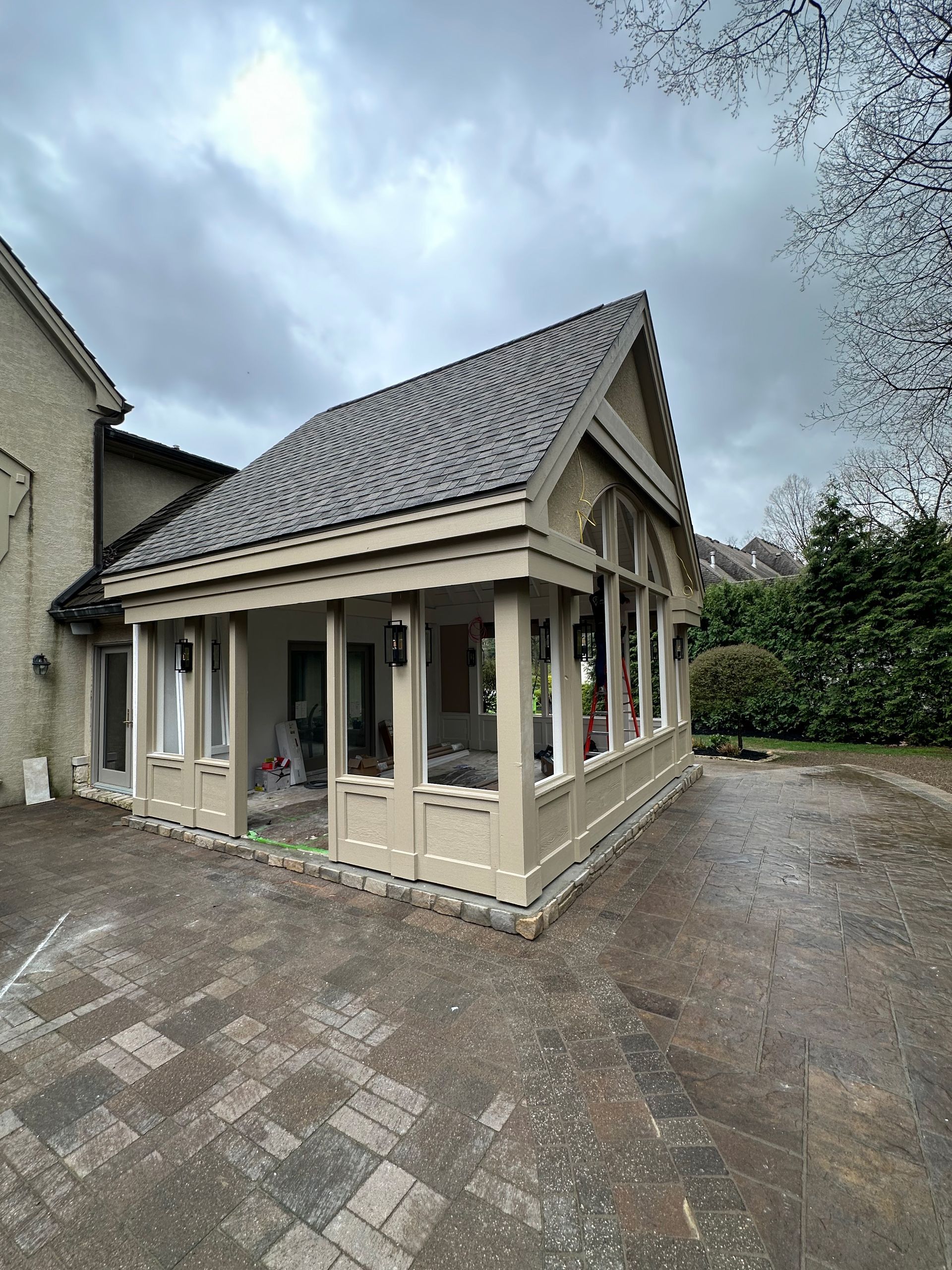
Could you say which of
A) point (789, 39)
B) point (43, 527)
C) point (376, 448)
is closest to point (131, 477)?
point (43, 527)

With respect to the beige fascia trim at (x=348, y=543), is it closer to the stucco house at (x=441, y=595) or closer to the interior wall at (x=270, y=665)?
the stucco house at (x=441, y=595)

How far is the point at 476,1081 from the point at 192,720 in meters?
4.91

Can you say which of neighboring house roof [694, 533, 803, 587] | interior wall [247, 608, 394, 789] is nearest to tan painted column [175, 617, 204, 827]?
interior wall [247, 608, 394, 789]

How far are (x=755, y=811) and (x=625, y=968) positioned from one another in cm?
452

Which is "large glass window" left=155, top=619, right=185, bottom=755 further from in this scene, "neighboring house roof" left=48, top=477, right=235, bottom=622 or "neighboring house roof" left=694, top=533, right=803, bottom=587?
"neighboring house roof" left=694, top=533, right=803, bottom=587

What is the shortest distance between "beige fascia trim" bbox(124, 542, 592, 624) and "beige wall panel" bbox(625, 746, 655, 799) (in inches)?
103

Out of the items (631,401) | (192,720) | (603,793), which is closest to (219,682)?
(192,720)

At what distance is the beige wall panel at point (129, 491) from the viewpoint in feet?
30.8

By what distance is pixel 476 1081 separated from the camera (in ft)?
7.72

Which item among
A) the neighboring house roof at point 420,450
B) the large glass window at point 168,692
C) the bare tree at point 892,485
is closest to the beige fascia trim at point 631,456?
the neighboring house roof at point 420,450

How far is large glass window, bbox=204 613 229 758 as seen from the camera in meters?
6.63

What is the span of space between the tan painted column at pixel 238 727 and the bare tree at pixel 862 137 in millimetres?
6125

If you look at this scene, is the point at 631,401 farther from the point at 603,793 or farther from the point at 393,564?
the point at 603,793

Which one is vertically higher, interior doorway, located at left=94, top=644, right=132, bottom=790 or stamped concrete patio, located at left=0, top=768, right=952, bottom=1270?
interior doorway, located at left=94, top=644, right=132, bottom=790
